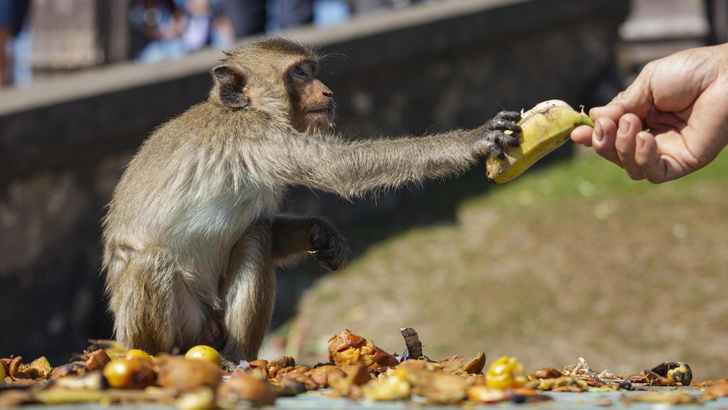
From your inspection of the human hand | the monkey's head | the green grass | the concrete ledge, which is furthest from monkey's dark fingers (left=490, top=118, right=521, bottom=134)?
the green grass

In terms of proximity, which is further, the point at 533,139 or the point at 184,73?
the point at 184,73

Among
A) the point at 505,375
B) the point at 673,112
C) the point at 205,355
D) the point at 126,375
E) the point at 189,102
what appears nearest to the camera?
the point at 126,375

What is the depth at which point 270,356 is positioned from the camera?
303 inches

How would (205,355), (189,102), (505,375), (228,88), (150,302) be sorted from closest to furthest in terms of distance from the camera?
(505,375) < (205,355) < (150,302) < (228,88) < (189,102)

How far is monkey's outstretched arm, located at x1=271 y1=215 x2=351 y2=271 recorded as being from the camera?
5.03 meters

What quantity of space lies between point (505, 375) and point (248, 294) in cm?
182

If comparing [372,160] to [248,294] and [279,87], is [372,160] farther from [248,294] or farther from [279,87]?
[248,294]

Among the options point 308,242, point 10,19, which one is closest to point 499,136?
point 308,242

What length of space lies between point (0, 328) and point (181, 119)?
3.25m

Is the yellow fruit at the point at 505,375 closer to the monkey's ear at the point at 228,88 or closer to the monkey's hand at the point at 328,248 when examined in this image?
the monkey's hand at the point at 328,248

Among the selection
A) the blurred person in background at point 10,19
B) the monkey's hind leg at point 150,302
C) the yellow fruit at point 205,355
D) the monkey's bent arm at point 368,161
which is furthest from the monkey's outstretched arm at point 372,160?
the blurred person in background at point 10,19

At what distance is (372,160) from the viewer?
15.0 ft

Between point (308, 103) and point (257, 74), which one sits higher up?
point (257, 74)

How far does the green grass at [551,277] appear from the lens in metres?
7.28
